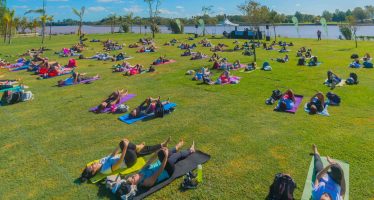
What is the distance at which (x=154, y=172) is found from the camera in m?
7.02

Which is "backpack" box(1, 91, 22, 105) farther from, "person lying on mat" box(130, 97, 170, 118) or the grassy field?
"person lying on mat" box(130, 97, 170, 118)

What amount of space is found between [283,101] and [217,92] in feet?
12.8

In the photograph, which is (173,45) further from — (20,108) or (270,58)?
(20,108)

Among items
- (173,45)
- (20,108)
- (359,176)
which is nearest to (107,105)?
(20,108)

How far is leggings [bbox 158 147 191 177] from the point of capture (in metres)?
7.17

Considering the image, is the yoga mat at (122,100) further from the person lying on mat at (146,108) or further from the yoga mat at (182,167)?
the yoga mat at (182,167)

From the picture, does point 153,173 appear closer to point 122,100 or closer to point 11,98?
point 122,100

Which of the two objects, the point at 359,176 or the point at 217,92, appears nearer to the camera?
the point at 359,176

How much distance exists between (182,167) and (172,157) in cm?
37

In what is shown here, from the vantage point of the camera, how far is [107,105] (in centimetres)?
1303

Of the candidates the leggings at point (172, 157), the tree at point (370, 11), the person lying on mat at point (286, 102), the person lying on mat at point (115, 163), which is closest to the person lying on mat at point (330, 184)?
the leggings at point (172, 157)

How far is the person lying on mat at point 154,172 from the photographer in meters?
6.77

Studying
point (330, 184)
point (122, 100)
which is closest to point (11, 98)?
point (122, 100)

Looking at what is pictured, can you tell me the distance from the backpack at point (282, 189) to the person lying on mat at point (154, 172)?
8.06 ft
